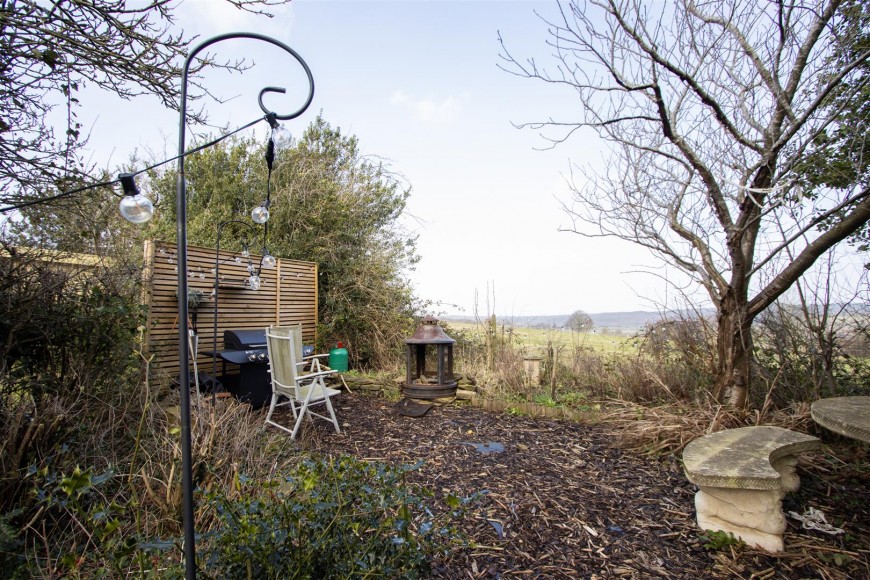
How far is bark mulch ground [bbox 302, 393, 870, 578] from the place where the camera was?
1894 millimetres

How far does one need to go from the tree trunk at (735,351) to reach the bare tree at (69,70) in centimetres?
395

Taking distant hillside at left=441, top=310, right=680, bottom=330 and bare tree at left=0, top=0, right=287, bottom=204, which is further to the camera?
distant hillside at left=441, top=310, right=680, bottom=330

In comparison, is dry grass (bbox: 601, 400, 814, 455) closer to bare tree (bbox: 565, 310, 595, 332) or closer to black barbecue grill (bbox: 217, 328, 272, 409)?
bare tree (bbox: 565, 310, 595, 332)

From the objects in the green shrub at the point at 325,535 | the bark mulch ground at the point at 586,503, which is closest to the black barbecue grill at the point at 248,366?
the bark mulch ground at the point at 586,503

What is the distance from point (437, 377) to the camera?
4840 millimetres

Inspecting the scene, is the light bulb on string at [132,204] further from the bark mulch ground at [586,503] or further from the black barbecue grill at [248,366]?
the black barbecue grill at [248,366]

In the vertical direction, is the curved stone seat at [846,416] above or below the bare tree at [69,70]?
below

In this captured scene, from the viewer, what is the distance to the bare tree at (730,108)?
304cm

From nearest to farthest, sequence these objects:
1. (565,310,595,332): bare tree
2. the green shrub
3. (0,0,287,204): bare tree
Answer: the green shrub < (0,0,287,204): bare tree < (565,310,595,332): bare tree

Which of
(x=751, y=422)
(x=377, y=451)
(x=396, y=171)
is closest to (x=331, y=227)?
(x=396, y=171)

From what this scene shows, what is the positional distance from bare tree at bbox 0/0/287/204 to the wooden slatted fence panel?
1.17 m

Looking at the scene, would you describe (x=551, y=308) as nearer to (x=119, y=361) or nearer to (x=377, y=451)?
(x=377, y=451)

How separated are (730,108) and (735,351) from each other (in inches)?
79.7

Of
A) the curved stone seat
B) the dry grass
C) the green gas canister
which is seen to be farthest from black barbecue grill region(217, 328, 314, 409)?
the curved stone seat
